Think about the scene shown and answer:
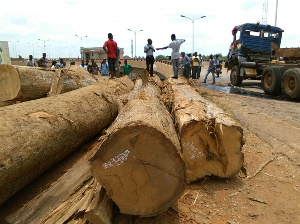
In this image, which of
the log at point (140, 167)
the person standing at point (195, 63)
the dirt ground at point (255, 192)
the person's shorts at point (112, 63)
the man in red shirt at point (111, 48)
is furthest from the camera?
the person standing at point (195, 63)

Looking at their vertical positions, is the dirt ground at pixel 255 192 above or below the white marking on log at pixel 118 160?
below

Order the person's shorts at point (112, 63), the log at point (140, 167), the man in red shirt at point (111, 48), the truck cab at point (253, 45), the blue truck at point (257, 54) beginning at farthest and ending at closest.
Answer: the truck cab at point (253, 45)
the blue truck at point (257, 54)
the person's shorts at point (112, 63)
the man in red shirt at point (111, 48)
the log at point (140, 167)

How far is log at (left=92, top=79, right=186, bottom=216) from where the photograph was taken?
8.24 feet

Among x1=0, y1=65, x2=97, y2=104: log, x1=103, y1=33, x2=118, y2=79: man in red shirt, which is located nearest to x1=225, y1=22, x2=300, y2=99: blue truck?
x1=103, y1=33, x2=118, y2=79: man in red shirt

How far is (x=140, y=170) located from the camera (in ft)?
8.45

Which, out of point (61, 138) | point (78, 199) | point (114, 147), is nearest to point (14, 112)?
point (61, 138)

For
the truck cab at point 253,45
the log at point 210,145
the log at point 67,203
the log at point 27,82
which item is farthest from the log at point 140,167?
the truck cab at point 253,45

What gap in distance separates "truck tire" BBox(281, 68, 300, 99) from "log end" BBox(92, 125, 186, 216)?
8.85m

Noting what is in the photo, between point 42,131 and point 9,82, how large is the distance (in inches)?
137

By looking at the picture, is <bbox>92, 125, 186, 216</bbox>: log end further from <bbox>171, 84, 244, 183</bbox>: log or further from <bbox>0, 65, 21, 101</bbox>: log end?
<bbox>0, 65, 21, 101</bbox>: log end

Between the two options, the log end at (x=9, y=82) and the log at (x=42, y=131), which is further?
the log end at (x=9, y=82)

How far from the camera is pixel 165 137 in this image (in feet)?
8.30

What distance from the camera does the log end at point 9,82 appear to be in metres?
6.40

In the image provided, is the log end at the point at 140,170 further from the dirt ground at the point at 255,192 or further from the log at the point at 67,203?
the dirt ground at the point at 255,192
